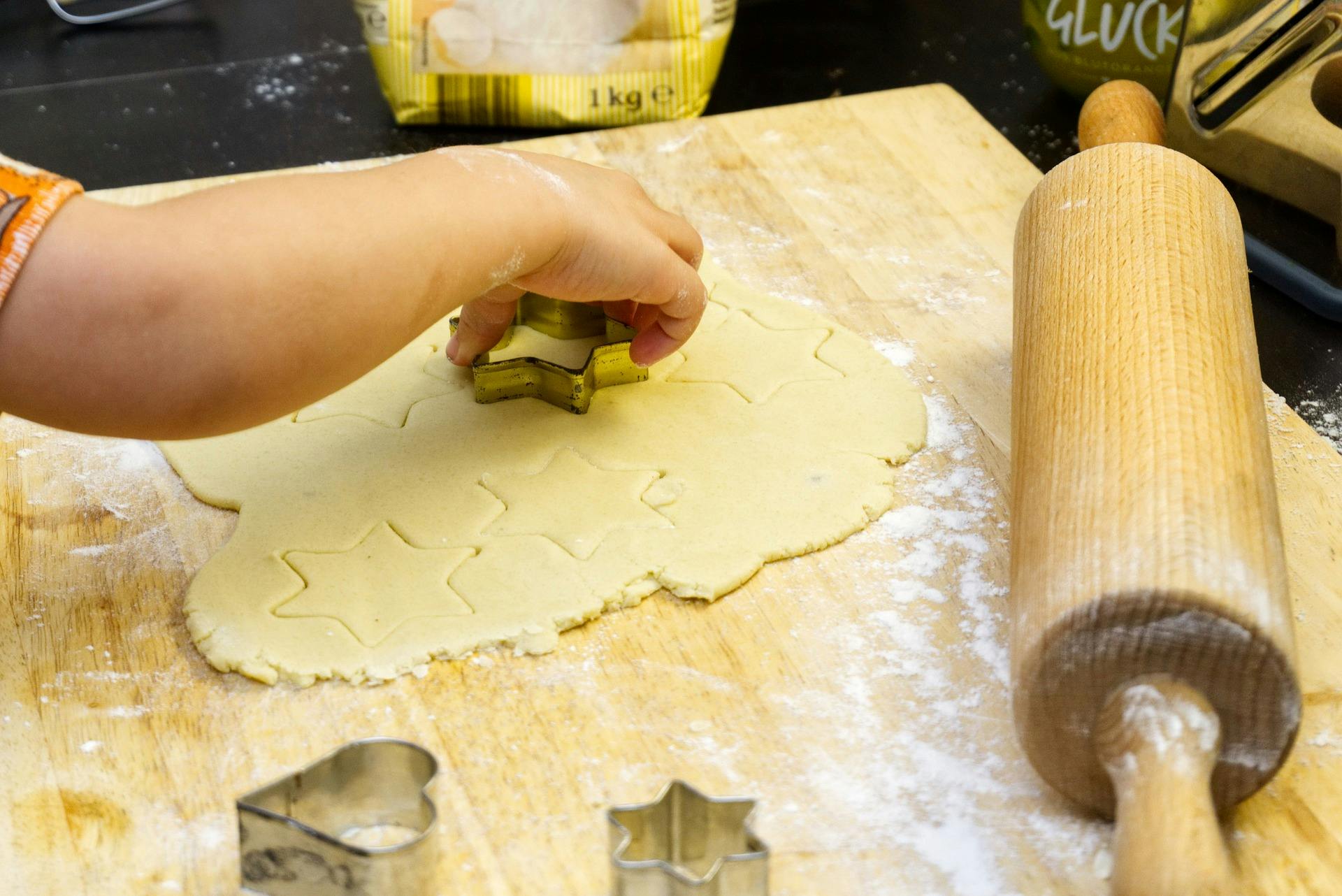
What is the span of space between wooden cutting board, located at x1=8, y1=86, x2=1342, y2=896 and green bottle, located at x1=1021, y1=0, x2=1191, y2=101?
2.21ft

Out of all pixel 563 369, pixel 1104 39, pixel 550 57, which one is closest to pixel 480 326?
pixel 563 369

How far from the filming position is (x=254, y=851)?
75 cm

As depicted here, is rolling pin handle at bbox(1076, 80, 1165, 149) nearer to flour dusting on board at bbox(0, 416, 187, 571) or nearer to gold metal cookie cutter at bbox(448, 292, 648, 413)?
gold metal cookie cutter at bbox(448, 292, 648, 413)

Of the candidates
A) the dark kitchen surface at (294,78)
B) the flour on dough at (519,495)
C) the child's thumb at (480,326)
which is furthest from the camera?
the dark kitchen surface at (294,78)

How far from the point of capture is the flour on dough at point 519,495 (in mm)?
964

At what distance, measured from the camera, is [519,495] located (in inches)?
42.8

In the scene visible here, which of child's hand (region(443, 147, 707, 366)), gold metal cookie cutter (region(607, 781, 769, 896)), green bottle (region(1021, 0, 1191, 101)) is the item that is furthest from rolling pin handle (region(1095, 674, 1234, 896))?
green bottle (region(1021, 0, 1191, 101))

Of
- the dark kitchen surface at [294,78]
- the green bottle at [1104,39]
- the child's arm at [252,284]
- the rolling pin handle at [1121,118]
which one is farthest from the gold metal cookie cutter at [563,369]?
the green bottle at [1104,39]

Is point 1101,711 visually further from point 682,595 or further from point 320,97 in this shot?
point 320,97

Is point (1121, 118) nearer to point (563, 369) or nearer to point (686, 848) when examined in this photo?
point (563, 369)

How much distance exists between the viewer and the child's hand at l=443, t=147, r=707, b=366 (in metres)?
0.99

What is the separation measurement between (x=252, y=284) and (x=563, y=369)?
406 mm

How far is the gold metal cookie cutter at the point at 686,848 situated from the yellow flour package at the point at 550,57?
1173 mm

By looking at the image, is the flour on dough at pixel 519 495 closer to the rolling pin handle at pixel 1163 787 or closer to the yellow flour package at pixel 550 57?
the rolling pin handle at pixel 1163 787
